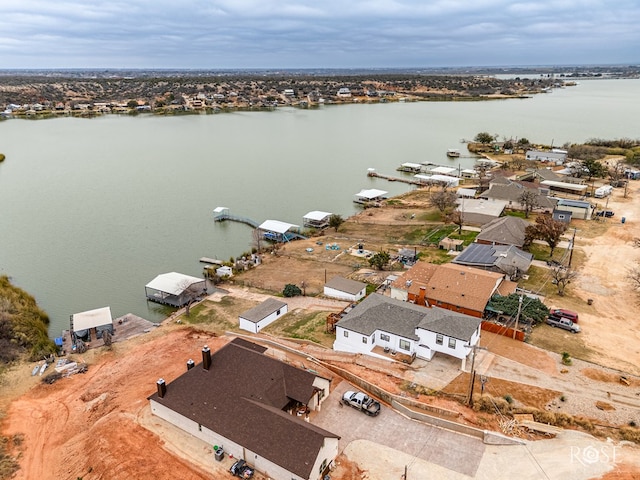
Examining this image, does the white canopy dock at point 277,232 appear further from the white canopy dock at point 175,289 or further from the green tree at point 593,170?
the green tree at point 593,170

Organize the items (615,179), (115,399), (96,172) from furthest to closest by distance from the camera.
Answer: (96,172) < (615,179) < (115,399)

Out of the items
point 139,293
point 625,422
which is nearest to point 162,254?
point 139,293

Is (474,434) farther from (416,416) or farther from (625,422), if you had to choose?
(625,422)

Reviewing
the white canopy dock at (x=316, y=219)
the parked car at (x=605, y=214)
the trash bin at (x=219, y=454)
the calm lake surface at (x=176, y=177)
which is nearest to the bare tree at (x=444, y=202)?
the calm lake surface at (x=176, y=177)

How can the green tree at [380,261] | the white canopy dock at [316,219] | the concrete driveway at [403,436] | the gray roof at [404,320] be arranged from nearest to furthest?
1. the concrete driveway at [403,436]
2. the gray roof at [404,320]
3. the green tree at [380,261]
4. the white canopy dock at [316,219]

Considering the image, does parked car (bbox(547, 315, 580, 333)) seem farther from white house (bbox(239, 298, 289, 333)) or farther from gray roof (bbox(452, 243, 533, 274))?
white house (bbox(239, 298, 289, 333))

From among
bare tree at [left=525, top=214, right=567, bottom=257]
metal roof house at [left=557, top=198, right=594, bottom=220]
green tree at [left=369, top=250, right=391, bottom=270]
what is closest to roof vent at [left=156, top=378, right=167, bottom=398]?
green tree at [left=369, top=250, right=391, bottom=270]
